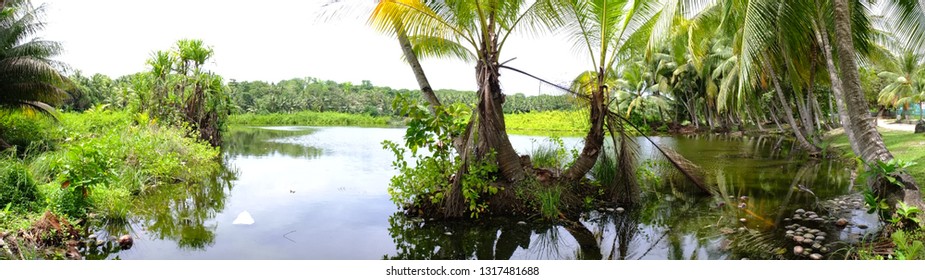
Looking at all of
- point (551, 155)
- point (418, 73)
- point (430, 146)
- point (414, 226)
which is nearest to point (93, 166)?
point (414, 226)

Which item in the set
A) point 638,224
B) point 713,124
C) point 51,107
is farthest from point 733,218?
point 713,124

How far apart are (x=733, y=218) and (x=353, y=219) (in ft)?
15.2

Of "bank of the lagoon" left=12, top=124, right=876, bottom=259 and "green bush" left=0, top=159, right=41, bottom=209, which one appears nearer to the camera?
"bank of the lagoon" left=12, top=124, right=876, bottom=259

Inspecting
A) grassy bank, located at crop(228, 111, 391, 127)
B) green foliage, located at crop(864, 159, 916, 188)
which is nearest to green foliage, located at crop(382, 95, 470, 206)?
green foliage, located at crop(864, 159, 916, 188)

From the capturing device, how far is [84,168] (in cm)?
581

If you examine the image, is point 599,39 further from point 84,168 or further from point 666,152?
point 84,168

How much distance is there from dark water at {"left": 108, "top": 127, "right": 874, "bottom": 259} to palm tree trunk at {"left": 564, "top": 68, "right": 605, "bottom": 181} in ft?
2.11

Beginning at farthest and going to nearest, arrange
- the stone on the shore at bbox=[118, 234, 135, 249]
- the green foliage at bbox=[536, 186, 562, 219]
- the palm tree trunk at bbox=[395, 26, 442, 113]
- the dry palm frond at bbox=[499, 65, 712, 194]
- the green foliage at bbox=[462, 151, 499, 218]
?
the palm tree trunk at bbox=[395, 26, 442, 113] → the dry palm frond at bbox=[499, 65, 712, 194] → the green foliage at bbox=[536, 186, 562, 219] → the green foliage at bbox=[462, 151, 499, 218] → the stone on the shore at bbox=[118, 234, 135, 249]

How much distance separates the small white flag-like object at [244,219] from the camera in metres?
6.36

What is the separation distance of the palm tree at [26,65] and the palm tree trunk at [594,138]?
9554mm

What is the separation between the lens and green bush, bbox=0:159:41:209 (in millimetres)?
5582

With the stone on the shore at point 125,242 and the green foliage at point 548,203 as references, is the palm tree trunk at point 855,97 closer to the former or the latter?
the green foliage at point 548,203

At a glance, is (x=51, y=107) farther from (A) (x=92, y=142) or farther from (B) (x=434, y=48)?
(B) (x=434, y=48)

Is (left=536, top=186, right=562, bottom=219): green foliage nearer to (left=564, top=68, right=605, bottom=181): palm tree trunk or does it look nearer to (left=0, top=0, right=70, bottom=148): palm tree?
(left=564, top=68, right=605, bottom=181): palm tree trunk
